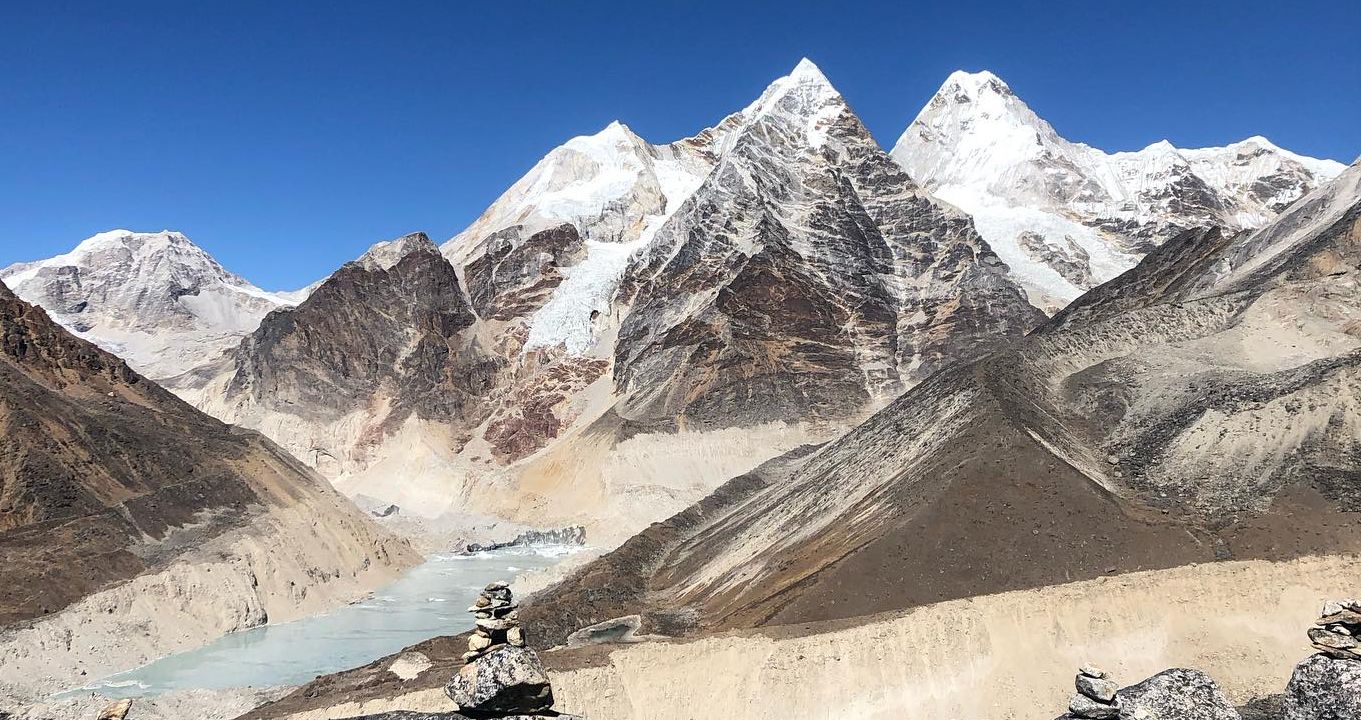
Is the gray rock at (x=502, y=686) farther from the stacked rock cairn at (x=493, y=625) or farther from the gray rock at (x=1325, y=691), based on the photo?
the gray rock at (x=1325, y=691)

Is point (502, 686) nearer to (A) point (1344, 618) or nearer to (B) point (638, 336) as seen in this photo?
(A) point (1344, 618)

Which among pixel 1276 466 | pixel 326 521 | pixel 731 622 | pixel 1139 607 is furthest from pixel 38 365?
pixel 1276 466

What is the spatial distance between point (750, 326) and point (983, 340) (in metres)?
30.1

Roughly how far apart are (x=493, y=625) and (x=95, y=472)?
45.9 meters

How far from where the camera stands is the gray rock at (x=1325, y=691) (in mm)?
8656

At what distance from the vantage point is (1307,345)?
1665 inches

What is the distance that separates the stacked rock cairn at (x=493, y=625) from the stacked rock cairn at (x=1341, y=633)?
26.0 ft

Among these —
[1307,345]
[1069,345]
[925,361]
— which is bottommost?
[1307,345]

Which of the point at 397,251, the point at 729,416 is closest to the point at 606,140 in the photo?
the point at 397,251

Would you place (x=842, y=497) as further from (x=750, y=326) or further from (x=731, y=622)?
(x=750, y=326)

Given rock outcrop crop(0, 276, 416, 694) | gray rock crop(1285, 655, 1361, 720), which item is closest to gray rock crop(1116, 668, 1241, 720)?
gray rock crop(1285, 655, 1361, 720)

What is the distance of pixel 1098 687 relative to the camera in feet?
31.8

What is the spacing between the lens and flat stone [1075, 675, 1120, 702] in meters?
9.69

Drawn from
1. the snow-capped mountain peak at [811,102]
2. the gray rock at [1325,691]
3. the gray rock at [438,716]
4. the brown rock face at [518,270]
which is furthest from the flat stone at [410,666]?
the snow-capped mountain peak at [811,102]
